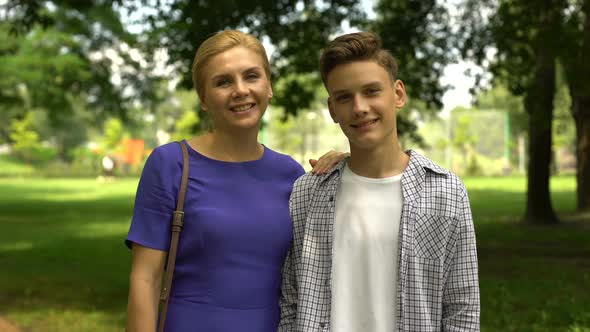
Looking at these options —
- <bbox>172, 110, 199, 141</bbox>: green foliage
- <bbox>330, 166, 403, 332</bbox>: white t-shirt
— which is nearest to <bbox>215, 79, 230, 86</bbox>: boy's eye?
<bbox>330, 166, 403, 332</bbox>: white t-shirt

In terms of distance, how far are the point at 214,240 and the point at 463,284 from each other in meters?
0.83

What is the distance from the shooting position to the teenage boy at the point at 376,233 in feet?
7.88

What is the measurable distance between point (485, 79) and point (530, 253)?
3582 mm

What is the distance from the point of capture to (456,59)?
14.7m

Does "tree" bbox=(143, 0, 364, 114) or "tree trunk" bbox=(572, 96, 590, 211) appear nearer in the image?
"tree" bbox=(143, 0, 364, 114)

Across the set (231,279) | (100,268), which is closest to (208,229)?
(231,279)

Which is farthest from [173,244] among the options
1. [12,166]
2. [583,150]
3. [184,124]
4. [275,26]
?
[12,166]

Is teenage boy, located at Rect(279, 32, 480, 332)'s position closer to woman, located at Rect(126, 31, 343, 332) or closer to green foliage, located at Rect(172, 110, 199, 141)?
woman, located at Rect(126, 31, 343, 332)

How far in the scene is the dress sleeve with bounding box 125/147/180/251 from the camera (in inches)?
99.1

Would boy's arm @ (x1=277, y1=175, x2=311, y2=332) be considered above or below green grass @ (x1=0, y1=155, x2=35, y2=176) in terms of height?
below

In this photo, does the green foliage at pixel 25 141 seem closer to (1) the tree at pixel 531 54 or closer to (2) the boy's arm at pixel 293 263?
(1) the tree at pixel 531 54

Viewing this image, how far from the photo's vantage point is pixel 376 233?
2.46m

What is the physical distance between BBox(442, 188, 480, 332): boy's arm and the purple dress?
59 cm

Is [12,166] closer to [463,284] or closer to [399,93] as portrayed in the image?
[399,93]
